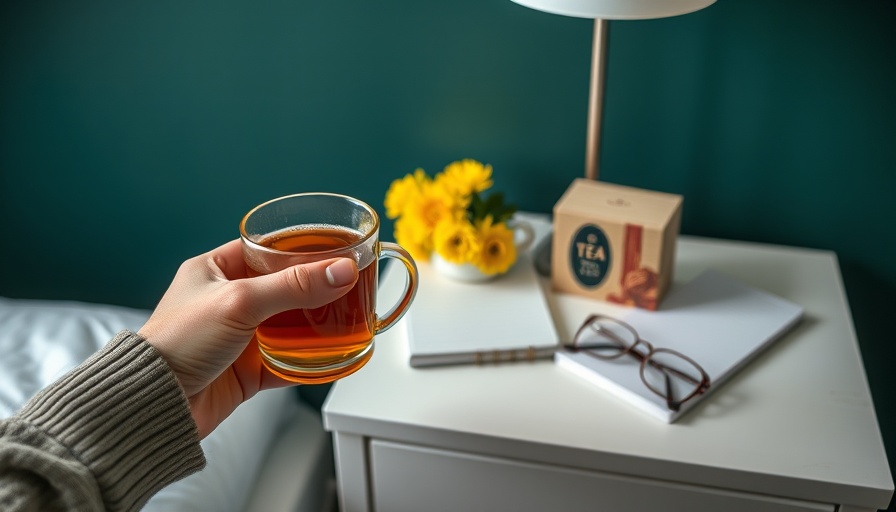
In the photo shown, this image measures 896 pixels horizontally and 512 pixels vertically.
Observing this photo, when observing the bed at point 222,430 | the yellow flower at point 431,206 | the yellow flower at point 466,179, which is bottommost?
the bed at point 222,430

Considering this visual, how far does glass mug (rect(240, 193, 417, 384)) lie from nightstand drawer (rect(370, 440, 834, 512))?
9.4 inches

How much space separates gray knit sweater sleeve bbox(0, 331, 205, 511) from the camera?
0.69 meters

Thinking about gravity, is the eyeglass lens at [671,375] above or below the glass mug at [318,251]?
below

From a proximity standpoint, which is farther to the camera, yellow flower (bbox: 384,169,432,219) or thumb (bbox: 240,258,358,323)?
yellow flower (bbox: 384,169,432,219)

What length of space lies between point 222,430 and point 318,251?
50cm

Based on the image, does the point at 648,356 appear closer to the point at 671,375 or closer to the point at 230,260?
the point at 671,375

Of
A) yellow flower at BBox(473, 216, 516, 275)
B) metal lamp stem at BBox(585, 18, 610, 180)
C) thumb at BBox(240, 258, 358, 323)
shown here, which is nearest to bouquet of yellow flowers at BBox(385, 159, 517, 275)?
yellow flower at BBox(473, 216, 516, 275)

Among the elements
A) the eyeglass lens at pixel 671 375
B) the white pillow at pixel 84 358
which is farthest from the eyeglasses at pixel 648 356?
the white pillow at pixel 84 358

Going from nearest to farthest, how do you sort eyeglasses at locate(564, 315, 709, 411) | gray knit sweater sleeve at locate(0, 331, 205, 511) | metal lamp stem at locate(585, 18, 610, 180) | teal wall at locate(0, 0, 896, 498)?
gray knit sweater sleeve at locate(0, 331, 205, 511) < eyeglasses at locate(564, 315, 709, 411) < metal lamp stem at locate(585, 18, 610, 180) < teal wall at locate(0, 0, 896, 498)

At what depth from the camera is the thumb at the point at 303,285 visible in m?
0.70

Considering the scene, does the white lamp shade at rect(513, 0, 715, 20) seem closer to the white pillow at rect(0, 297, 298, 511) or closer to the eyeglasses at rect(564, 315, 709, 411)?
the eyeglasses at rect(564, 315, 709, 411)

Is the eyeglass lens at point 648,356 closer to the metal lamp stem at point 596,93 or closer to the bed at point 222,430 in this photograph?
the metal lamp stem at point 596,93

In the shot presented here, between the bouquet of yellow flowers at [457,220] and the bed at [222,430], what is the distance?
0.36 m

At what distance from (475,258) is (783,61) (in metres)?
0.51
